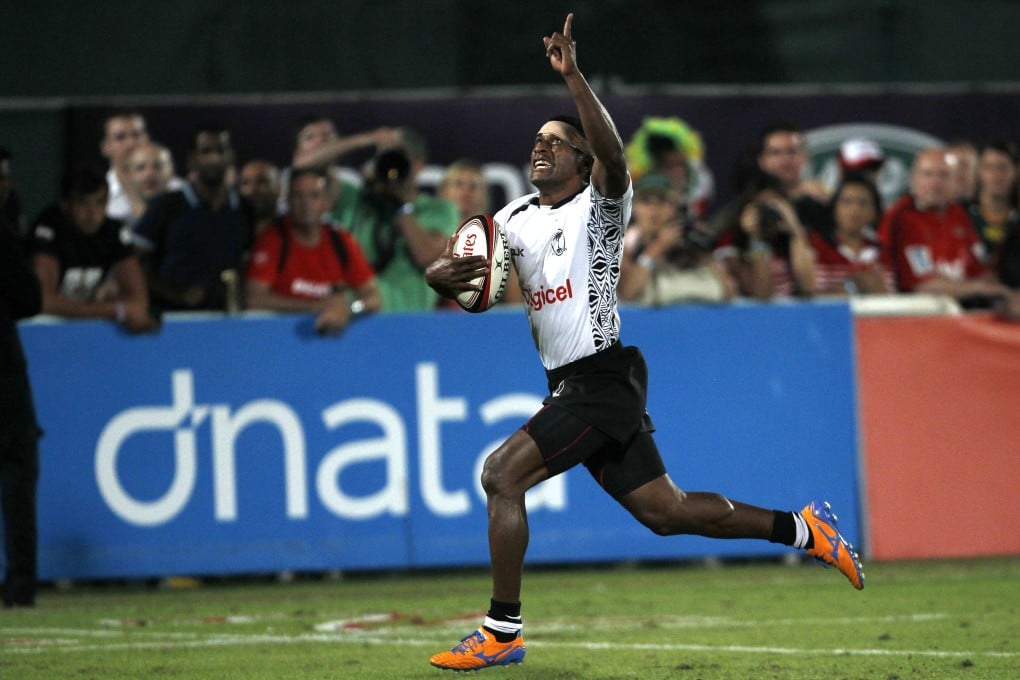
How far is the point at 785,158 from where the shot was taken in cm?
1252

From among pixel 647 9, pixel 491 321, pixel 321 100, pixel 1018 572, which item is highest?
pixel 647 9

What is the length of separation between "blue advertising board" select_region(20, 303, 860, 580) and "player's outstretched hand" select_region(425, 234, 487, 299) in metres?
4.04

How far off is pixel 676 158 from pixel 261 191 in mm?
3292

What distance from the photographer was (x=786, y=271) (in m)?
11.7

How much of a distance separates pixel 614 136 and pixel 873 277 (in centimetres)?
567

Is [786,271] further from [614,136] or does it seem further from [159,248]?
[614,136]

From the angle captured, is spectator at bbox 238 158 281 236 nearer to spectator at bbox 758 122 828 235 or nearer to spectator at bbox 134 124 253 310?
spectator at bbox 134 124 253 310

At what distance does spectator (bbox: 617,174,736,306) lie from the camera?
11.2 m

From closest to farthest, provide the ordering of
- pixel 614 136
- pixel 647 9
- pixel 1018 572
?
pixel 614 136
pixel 1018 572
pixel 647 9

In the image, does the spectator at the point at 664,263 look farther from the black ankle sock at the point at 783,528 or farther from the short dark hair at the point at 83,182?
the black ankle sock at the point at 783,528

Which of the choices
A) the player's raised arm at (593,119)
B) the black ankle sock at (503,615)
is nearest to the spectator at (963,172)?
the player's raised arm at (593,119)

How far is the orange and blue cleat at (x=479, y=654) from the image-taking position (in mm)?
6457

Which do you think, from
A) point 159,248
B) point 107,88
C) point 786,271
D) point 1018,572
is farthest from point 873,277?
point 107,88

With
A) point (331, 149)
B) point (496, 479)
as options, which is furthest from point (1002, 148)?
point (496, 479)
